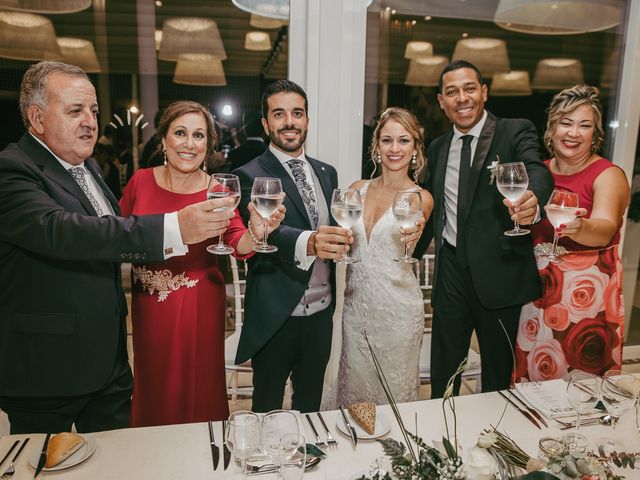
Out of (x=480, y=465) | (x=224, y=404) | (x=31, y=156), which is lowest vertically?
(x=224, y=404)

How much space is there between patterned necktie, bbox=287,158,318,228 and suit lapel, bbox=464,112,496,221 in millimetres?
699

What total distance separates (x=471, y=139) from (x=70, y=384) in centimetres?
194

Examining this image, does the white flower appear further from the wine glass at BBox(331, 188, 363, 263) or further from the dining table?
the wine glass at BBox(331, 188, 363, 263)

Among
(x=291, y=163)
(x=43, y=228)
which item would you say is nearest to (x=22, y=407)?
(x=43, y=228)

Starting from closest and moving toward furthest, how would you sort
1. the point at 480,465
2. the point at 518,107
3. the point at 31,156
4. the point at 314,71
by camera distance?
1. the point at 480,465
2. the point at 31,156
3. the point at 314,71
4. the point at 518,107

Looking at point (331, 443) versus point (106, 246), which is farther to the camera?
point (106, 246)

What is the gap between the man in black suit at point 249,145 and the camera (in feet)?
9.48

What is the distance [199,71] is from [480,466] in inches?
99.8

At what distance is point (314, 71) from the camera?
283 centimetres

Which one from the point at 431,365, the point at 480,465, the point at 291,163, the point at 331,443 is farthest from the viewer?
the point at 431,365

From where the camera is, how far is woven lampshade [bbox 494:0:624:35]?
3184mm

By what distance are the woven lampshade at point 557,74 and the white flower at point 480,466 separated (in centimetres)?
295

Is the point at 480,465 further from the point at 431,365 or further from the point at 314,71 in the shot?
the point at 314,71

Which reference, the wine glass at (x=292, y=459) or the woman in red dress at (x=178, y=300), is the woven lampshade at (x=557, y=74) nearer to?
the woman in red dress at (x=178, y=300)
